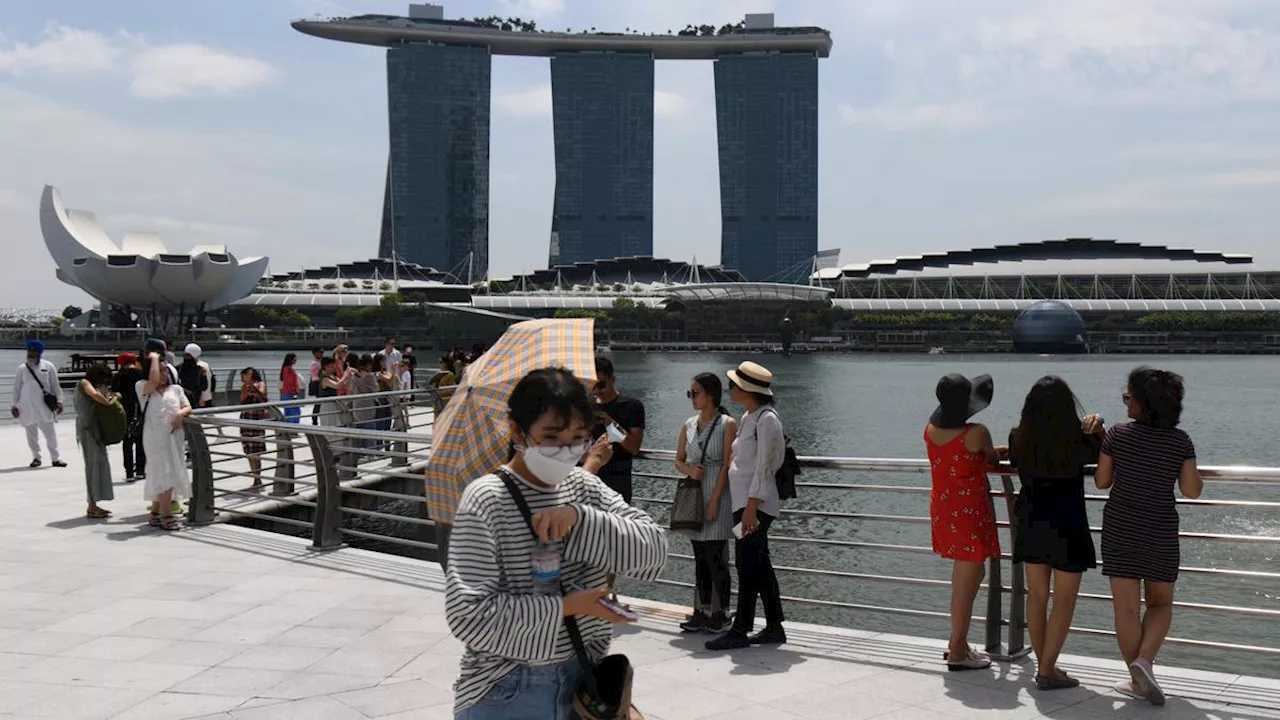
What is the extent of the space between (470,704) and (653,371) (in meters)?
75.7

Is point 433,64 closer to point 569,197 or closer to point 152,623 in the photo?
point 569,197

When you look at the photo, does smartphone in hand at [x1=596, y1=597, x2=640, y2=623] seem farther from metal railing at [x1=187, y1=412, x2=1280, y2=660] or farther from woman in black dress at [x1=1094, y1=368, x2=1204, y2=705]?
woman in black dress at [x1=1094, y1=368, x2=1204, y2=705]

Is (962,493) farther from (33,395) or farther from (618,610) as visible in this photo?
(33,395)

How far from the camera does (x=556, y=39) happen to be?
182375mm

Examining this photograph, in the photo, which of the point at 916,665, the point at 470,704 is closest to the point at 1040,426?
the point at 916,665

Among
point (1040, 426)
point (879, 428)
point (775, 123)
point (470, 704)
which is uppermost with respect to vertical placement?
point (775, 123)

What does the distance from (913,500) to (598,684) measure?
1826cm

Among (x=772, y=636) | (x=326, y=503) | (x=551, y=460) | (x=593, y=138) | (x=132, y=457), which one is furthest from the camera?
(x=593, y=138)

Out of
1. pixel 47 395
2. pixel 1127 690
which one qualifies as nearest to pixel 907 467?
pixel 1127 690

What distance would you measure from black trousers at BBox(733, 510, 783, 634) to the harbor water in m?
2.37

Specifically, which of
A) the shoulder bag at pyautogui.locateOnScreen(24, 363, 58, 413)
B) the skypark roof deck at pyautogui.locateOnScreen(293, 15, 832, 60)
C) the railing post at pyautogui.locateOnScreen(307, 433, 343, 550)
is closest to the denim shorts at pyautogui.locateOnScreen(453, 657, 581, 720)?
the railing post at pyautogui.locateOnScreen(307, 433, 343, 550)

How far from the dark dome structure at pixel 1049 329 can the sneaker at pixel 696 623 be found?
389ft

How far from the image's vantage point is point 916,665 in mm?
5488

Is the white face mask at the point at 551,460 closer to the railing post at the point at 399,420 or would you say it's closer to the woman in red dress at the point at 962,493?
the woman in red dress at the point at 962,493
